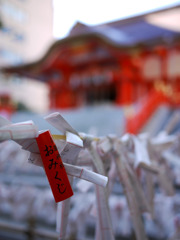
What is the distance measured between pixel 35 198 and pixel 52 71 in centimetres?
1384

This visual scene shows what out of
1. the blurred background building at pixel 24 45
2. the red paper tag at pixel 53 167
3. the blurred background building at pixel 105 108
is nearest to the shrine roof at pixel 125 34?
the blurred background building at pixel 105 108

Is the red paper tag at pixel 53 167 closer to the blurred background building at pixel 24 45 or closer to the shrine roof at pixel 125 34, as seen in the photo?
the shrine roof at pixel 125 34

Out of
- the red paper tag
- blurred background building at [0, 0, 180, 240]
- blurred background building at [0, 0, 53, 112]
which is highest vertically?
the red paper tag

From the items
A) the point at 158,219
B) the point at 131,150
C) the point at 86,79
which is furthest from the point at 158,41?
the point at 131,150

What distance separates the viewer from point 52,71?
53.2 feet

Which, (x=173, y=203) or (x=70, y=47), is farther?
(x=70, y=47)

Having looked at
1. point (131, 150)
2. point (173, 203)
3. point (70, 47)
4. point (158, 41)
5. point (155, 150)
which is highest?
point (131, 150)

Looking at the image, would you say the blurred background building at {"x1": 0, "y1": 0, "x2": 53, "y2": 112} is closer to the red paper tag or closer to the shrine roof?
the shrine roof

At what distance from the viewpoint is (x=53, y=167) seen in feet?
3.11

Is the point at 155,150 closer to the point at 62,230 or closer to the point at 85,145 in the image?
the point at 85,145

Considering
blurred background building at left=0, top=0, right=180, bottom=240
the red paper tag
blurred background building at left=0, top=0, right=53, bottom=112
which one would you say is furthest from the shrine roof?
the red paper tag

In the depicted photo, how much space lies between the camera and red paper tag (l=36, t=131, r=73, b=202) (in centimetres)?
93

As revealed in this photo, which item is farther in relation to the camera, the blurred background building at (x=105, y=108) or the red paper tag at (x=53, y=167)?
the blurred background building at (x=105, y=108)

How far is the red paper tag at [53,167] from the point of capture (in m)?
0.93
